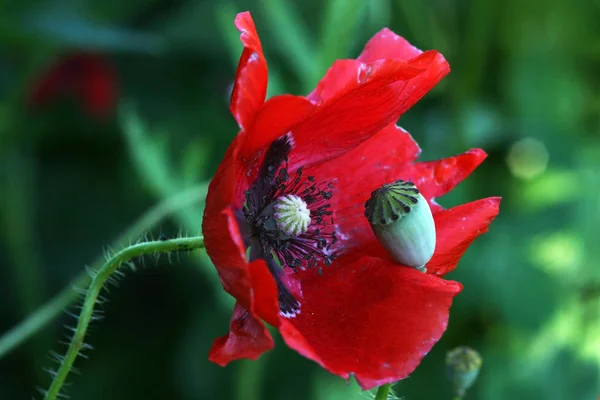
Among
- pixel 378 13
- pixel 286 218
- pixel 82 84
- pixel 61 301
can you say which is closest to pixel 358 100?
pixel 286 218

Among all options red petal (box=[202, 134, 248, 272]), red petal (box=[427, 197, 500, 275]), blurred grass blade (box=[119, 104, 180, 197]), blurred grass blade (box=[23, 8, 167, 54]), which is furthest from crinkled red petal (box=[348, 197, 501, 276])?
blurred grass blade (box=[23, 8, 167, 54])

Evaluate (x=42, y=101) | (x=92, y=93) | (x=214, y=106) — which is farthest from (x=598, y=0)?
(x=42, y=101)

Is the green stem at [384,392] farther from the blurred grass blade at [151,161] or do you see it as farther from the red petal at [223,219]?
the blurred grass blade at [151,161]

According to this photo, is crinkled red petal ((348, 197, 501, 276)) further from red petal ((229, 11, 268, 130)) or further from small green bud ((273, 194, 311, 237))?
red petal ((229, 11, 268, 130))

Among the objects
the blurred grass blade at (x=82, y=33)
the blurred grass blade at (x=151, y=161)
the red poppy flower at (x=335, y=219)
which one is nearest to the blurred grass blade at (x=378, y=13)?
the blurred grass blade at (x=82, y=33)

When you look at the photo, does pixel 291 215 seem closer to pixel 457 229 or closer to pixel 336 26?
pixel 457 229

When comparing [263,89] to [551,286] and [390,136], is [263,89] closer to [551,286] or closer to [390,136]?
[390,136]

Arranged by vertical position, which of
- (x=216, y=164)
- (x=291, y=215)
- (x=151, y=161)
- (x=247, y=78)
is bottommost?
(x=216, y=164)
